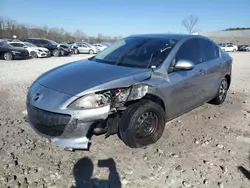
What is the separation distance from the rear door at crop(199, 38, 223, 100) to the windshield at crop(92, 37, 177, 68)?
0.96 m

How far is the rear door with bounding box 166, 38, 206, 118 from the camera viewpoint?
383 cm

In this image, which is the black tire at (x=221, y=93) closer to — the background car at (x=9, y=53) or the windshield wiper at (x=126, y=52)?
the windshield wiper at (x=126, y=52)

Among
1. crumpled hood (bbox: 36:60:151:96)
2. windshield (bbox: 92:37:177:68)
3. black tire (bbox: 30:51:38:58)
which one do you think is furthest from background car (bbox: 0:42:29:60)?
crumpled hood (bbox: 36:60:151:96)

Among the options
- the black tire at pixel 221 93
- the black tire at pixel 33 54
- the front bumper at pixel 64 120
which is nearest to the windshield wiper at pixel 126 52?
the front bumper at pixel 64 120

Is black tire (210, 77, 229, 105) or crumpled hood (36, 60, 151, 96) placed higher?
crumpled hood (36, 60, 151, 96)

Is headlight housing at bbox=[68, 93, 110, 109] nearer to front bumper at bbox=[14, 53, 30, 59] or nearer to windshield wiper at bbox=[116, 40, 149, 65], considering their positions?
windshield wiper at bbox=[116, 40, 149, 65]

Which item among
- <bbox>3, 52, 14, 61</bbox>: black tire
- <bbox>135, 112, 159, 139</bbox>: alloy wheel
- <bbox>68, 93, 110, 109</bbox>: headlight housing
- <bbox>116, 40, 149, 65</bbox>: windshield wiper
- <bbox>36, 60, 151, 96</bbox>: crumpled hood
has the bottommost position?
<bbox>3, 52, 14, 61</bbox>: black tire

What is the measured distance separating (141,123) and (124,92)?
0.50 m

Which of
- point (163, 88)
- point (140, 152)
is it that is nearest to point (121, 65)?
point (163, 88)

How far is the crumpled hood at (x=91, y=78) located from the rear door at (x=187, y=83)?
529mm

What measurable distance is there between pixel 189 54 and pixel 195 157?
1.89 meters

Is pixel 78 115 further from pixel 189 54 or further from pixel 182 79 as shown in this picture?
pixel 189 54

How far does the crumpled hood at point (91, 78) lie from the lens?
3.15 metres

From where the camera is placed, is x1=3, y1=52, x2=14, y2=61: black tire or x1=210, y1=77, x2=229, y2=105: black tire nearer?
x1=210, y1=77, x2=229, y2=105: black tire
